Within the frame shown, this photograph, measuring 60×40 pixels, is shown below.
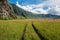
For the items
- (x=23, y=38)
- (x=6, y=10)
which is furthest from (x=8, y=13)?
(x=23, y=38)

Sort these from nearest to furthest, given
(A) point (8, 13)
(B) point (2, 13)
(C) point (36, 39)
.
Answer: (C) point (36, 39)
(B) point (2, 13)
(A) point (8, 13)

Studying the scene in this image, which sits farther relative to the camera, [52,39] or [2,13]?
[2,13]

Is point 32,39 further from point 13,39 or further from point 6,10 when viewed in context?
point 6,10

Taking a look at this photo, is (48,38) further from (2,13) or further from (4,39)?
(2,13)

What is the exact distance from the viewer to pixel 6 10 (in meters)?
151

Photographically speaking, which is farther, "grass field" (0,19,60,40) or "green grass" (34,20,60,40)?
"green grass" (34,20,60,40)

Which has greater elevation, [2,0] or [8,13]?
[2,0]

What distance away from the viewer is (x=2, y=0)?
15088 centimetres

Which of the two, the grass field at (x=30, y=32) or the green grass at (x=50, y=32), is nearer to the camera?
the grass field at (x=30, y=32)

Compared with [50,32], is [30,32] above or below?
below

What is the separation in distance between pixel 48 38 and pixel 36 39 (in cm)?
270

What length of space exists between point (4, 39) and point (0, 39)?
77cm

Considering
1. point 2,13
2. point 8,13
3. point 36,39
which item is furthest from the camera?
point 8,13

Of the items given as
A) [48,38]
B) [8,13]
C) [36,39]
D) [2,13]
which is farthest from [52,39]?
[8,13]
